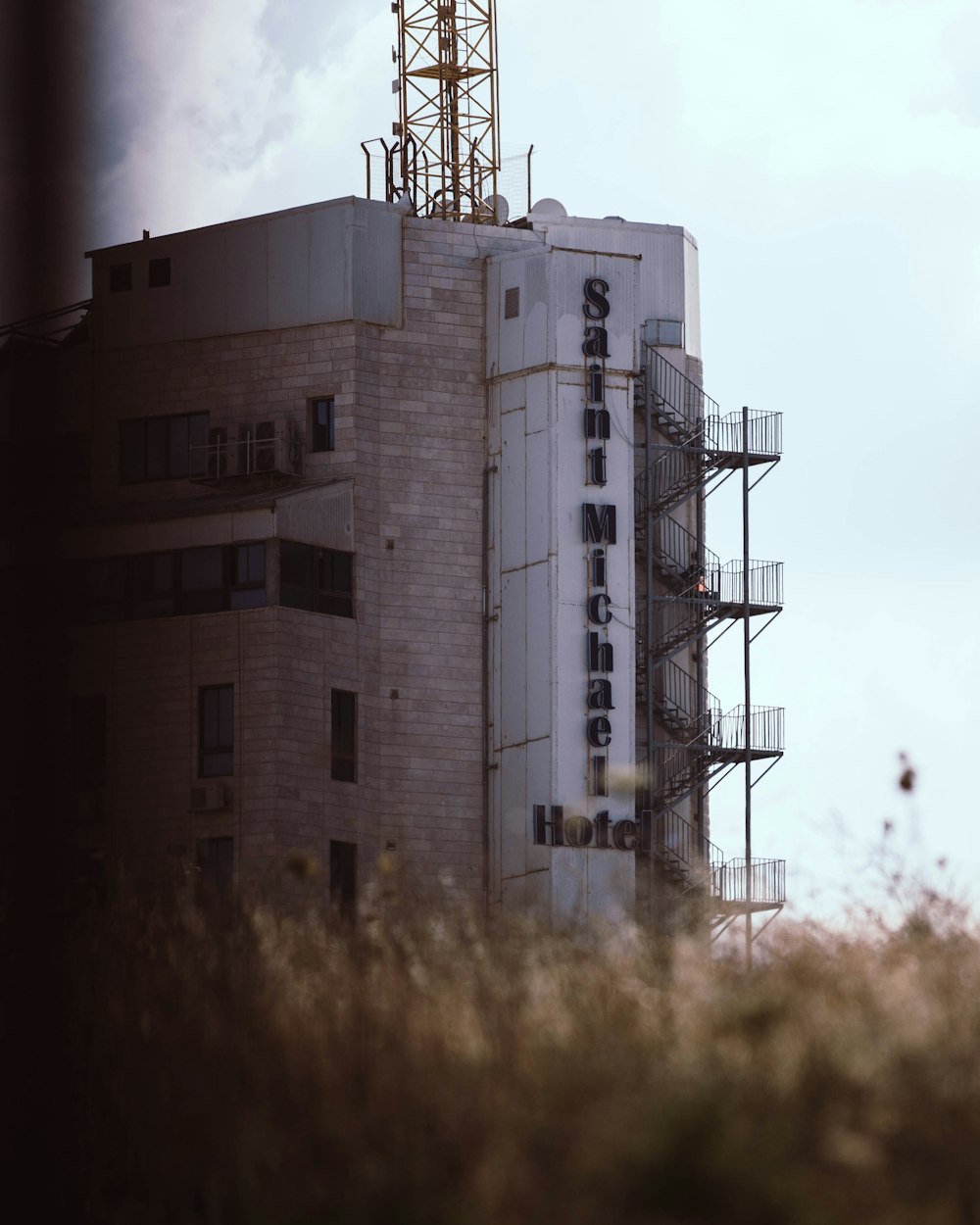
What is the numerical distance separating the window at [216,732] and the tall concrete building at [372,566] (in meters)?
Answer: 0.08

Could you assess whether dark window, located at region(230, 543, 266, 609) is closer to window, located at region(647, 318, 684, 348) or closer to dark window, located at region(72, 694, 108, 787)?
dark window, located at region(72, 694, 108, 787)

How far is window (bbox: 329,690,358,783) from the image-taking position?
64250 millimetres

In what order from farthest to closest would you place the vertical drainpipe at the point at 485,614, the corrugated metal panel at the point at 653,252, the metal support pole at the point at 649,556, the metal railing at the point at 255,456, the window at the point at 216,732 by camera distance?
the corrugated metal panel at the point at 653,252 < the metal support pole at the point at 649,556 < the metal railing at the point at 255,456 < the vertical drainpipe at the point at 485,614 < the window at the point at 216,732

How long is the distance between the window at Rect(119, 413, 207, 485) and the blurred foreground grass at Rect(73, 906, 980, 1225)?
44.5m

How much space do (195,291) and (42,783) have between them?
153 ft

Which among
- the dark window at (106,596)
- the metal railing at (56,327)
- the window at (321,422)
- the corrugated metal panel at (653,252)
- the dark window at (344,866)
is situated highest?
the corrugated metal panel at (653,252)

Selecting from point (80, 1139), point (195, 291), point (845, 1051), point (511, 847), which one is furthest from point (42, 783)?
point (195, 291)

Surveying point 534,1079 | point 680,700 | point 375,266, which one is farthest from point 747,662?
point 534,1079

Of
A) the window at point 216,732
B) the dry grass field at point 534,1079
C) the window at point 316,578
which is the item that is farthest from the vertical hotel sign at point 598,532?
the dry grass field at point 534,1079

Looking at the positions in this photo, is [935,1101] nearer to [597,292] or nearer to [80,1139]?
[80,1139]

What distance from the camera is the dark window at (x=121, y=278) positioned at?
71125mm

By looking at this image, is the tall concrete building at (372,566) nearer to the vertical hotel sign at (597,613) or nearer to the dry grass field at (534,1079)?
the vertical hotel sign at (597,613)

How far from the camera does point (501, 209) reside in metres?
79.8

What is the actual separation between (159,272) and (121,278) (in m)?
1.35
